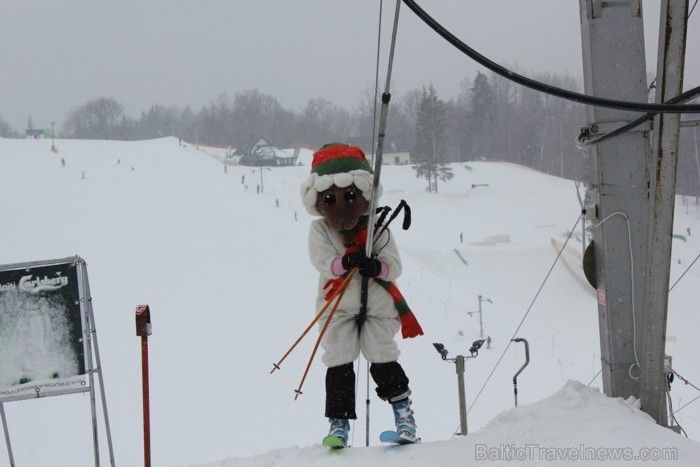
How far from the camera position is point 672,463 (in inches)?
104

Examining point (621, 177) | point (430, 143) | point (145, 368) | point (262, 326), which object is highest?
point (430, 143)

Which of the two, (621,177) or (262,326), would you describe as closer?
(621,177)

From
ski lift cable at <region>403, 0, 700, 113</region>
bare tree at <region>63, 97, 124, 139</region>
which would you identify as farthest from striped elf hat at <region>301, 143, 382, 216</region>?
bare tree at <region>63, 97, 124, 139</region>

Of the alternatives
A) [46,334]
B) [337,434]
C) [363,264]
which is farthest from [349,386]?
[46,334]

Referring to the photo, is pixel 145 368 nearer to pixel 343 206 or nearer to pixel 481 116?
pixel 343 206

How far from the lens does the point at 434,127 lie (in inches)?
2010

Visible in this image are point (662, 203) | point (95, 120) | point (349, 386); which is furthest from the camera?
point (95, 120)

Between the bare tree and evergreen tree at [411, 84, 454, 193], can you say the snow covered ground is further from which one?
the bare tree

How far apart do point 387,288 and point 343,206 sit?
61 centimetres

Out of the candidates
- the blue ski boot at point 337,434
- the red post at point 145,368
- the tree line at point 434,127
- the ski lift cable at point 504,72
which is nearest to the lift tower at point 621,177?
the ski lift cable at point 504,72

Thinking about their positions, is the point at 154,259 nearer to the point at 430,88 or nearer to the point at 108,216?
the point at 108,216

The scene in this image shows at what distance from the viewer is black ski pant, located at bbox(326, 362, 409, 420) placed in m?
3.75

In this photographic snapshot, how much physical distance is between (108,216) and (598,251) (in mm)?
24111

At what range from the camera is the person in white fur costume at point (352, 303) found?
12.4 ft
